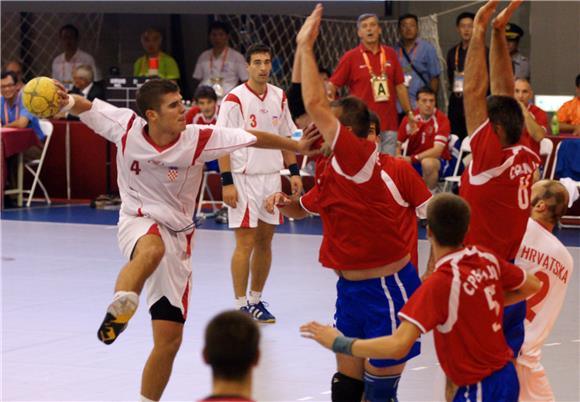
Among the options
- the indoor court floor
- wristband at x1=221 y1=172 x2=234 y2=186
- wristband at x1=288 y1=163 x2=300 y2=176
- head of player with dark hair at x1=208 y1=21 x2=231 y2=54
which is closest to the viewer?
the indoor court floor

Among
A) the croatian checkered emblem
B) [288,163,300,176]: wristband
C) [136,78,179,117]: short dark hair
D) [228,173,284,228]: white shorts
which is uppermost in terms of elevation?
[136,78,179,117]: short dark hair

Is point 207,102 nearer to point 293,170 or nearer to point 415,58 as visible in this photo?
point 415,58

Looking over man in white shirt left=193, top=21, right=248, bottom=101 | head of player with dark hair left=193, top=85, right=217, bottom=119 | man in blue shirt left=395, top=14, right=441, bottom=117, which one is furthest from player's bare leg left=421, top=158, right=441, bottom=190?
man in white shirt left=193, top=21, right=248, bottom=101

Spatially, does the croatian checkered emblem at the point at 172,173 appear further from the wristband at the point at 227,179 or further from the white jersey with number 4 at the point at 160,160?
the wristband at the point at 227,179

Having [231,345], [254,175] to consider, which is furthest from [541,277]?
[254,175]

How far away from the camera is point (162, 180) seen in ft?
22.3

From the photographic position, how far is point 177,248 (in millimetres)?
6781

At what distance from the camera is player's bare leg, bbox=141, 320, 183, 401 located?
21.6 ft

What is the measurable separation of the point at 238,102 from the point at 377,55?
4.01m

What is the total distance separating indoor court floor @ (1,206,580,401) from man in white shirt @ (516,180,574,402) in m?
1.05

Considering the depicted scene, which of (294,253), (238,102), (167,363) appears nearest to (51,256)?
(294,253)

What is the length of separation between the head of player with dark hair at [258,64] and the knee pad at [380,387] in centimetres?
443

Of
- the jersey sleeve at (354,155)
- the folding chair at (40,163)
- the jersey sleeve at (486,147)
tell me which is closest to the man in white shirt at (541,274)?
the jersey sleeve at (486,147)

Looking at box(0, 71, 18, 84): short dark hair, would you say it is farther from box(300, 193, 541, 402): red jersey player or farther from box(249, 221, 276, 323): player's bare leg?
box(300, 193, 541, 402): red jersey player
